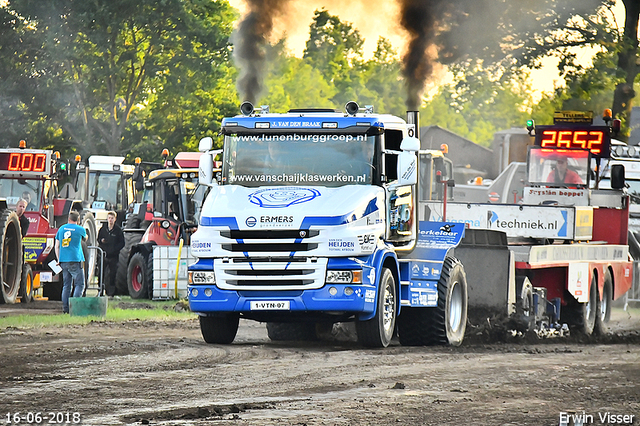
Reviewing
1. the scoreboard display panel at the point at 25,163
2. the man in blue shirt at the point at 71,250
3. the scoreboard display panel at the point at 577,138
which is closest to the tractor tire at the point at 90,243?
the scoreboard display panel at the point at 25,163

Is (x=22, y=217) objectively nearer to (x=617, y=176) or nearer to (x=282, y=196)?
(x=282, y=196)

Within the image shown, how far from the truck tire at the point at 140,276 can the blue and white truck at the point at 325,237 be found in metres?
8.85

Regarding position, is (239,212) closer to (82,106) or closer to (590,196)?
(590,196)

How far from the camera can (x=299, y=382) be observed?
11367mm

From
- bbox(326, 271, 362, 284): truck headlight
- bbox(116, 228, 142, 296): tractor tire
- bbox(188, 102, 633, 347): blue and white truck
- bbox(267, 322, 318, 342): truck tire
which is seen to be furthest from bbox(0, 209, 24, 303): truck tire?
bbox(326, 271, 362, 284): truck headlight

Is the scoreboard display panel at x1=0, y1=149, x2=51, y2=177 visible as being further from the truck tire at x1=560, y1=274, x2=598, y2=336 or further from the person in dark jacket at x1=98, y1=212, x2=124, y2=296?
the truck tire at x1=560, y1=274, x2=598, y2=336

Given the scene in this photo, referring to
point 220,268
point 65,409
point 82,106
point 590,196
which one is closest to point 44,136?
point 82,106

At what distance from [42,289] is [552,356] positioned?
49.0 feet

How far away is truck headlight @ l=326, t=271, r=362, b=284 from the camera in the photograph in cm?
1418

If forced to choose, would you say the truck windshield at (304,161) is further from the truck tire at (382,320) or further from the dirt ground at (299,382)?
the dirt ground at (299,382)

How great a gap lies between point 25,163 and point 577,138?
11928 millimetres

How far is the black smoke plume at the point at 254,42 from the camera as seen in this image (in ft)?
92.2

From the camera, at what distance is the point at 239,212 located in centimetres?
1432

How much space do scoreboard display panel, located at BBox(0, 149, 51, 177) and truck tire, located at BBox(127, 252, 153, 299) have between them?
2673 mm
